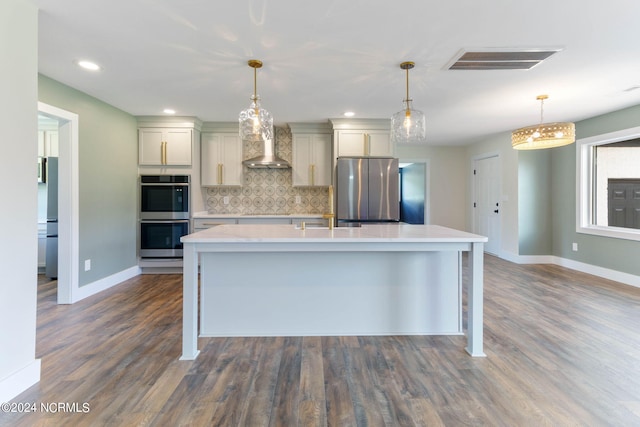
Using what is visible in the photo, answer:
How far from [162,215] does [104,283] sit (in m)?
1.12

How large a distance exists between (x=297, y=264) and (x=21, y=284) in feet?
5.55

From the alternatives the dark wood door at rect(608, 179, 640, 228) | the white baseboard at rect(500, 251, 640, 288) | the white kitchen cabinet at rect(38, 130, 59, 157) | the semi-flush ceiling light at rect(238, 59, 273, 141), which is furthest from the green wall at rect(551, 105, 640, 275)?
the white kitchen cabinet at rect(38, 130, 59, 157)

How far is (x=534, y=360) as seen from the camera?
85.9 inches

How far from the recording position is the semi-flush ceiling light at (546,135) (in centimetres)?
332

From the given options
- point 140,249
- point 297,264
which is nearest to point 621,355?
point 297,264

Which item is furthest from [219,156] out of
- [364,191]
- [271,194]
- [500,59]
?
[500,59]

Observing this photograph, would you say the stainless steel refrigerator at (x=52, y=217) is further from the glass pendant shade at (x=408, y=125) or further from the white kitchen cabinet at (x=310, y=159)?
the glass pendant shade at (x=408, y=125)

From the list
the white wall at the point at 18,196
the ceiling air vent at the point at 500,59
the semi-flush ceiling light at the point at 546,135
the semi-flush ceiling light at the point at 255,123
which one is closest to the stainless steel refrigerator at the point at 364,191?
the semi-flush ceiling light at the point at 546,135

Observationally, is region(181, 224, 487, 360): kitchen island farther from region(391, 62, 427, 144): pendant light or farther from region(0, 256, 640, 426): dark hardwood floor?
region(391, 62, 427, 144): pendant light

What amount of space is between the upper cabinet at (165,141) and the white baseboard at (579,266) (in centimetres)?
560

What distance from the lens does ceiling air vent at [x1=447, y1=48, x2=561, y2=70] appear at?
2555 mm

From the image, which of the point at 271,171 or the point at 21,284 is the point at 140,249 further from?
the point at 21,284

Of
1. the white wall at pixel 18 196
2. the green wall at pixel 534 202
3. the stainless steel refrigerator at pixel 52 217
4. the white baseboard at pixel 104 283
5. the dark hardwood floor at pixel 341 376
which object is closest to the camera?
the dark hardwood floor at pixel 341 376

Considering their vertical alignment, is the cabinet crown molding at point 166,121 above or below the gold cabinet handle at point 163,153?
above
